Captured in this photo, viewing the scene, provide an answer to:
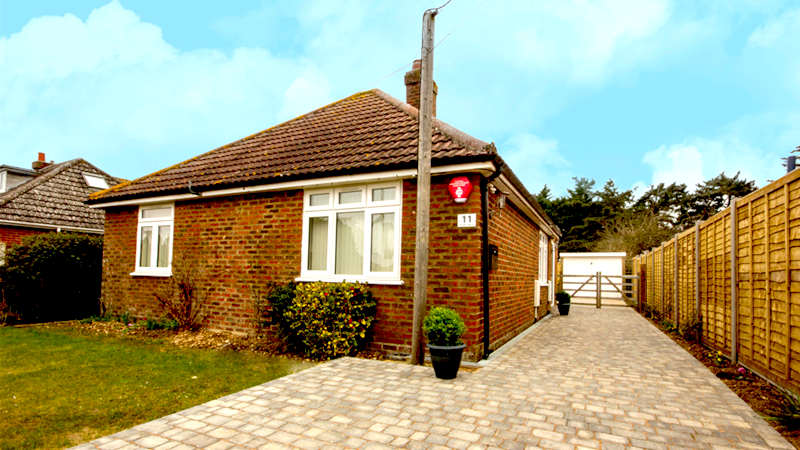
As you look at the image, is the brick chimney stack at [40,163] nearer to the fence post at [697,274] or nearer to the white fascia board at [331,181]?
the white fascia board at [331,181]

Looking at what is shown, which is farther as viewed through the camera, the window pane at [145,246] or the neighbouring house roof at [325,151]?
the window pane at [145,246]

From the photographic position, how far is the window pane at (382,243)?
22.6ft

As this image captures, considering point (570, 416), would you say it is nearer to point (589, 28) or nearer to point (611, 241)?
point (589, 28)

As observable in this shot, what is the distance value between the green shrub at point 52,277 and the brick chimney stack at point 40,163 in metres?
12.8

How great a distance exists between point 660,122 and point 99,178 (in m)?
43.5

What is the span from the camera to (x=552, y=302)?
649 inches

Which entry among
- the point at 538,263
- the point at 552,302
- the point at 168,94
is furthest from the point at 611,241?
the point at 168,94

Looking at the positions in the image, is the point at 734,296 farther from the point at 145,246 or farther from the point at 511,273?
the point at 145,246

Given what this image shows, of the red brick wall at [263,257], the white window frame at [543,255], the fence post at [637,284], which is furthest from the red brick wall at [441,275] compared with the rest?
the fence post at [637,284]

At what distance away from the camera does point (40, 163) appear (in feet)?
68.4

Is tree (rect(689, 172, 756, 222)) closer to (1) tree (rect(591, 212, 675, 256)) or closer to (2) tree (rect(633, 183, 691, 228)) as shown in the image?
(2) tree (rect(633, 183, 691, 228))

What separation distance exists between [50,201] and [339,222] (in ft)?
45.5

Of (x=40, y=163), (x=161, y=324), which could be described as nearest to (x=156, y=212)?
(x=161, y=324)

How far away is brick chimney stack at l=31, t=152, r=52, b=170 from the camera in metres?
20.7
